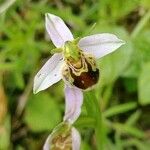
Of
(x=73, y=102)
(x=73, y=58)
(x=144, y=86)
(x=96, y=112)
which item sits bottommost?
(x=144, y=86)

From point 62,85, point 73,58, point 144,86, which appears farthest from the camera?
point 62,85

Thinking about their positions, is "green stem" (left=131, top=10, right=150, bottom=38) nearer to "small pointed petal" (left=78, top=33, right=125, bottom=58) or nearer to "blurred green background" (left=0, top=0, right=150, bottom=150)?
"blurred green background" (left=0, top=0, right=150, bottom=150)

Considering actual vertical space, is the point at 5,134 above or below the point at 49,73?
below

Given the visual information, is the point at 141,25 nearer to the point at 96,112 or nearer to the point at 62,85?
the point at 62,85

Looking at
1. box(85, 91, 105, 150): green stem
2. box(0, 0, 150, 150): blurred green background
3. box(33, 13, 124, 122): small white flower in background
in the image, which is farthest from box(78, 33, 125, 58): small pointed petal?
box(0, 0, 150, 150): blurred green background

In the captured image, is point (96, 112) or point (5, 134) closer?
point (96, 112)

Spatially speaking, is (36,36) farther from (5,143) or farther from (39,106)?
(5,143)

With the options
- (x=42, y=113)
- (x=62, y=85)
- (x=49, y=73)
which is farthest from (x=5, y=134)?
(x=49, y=73)

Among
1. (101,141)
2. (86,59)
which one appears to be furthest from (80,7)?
(86,59)
